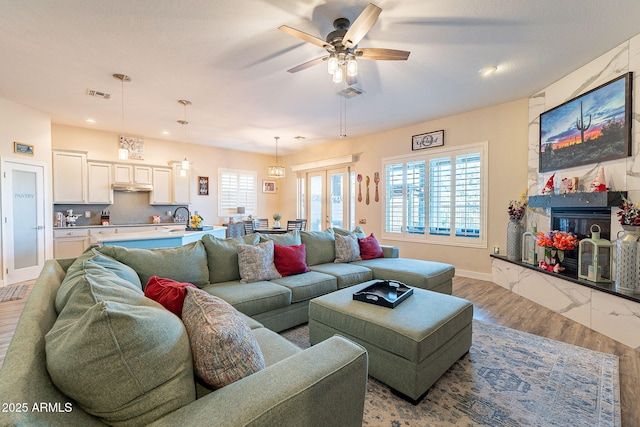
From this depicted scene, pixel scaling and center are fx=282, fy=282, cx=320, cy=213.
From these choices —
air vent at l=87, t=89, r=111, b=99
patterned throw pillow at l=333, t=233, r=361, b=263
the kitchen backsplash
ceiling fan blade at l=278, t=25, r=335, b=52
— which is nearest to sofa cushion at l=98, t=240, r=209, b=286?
patterned throw pillow at l=333, t=233, r=361, b=263

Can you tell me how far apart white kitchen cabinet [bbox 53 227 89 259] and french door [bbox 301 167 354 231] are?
4915mm

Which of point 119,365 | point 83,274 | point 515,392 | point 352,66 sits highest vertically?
point 352,66

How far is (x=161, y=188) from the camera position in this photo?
6.49 meters

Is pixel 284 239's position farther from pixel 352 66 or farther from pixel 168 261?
pixel 352 66

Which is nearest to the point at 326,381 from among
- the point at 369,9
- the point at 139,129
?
the point at 369,9

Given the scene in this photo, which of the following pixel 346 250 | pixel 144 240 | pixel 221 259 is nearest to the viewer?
pixel 221 259

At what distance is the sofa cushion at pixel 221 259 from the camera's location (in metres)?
2.86

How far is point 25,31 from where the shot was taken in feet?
8.42

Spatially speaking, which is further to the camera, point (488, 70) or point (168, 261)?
point (488, 70)

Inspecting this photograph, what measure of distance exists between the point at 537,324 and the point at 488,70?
294cm

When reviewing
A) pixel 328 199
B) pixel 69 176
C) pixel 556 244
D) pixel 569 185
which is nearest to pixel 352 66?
pixel 569 185

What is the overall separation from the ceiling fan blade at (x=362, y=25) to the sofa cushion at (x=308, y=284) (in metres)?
2.24

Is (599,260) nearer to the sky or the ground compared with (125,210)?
nearer to the ground

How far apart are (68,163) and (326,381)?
6.64 m
